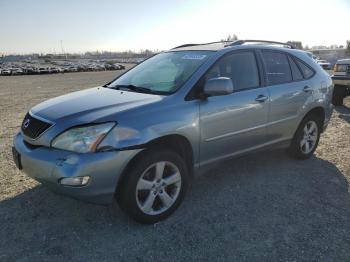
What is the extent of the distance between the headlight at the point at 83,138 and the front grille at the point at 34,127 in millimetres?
261

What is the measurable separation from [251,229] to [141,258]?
3.70ft

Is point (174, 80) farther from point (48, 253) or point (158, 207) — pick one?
point (48, 253)

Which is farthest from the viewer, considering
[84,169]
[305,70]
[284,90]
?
[305,70]

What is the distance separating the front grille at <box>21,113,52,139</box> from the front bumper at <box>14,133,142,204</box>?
7.8 inches

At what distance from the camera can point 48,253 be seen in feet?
9.69

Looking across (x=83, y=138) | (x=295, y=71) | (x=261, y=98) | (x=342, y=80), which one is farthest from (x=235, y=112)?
(x=342, y=80)

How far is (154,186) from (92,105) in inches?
39.7

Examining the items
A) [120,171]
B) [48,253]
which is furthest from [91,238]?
[120,171]

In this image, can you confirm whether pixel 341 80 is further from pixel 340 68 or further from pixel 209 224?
pixel 209 224

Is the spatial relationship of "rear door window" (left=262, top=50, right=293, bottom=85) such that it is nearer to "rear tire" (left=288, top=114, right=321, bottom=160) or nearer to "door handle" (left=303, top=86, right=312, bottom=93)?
"door handle" (left=303, top=86, right=312, bottom=93)

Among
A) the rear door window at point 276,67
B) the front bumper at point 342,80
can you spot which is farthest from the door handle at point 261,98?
the front bumper at point 342,80

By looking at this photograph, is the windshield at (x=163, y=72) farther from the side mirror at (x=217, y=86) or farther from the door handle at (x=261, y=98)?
the door handle at (x=261, y=98)

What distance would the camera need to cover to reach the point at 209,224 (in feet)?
11.3

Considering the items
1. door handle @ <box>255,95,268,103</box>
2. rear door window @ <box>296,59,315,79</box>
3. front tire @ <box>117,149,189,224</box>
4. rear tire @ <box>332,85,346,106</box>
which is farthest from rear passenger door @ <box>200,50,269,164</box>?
rear tire @ <box>332,85,346,106</box>
